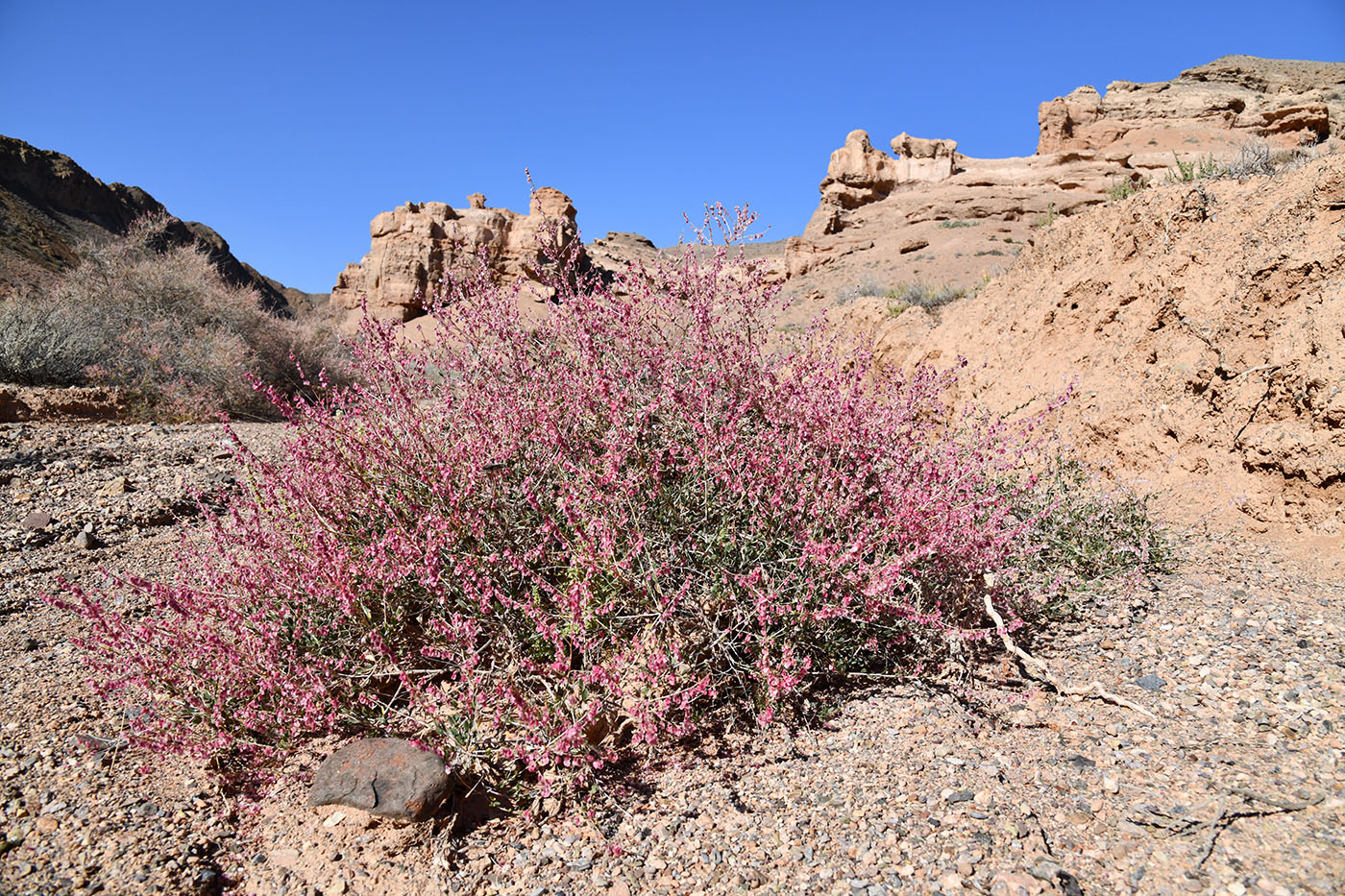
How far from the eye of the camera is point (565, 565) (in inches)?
110

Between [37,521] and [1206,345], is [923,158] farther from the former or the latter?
[37,521]

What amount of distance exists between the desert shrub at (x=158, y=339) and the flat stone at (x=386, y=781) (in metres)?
5.19

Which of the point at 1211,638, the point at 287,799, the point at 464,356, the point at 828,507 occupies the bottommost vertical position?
the point at 287,799

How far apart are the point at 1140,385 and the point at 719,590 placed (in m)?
3.73

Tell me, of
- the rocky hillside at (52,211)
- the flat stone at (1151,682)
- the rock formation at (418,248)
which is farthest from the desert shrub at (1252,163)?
the rocky hillside at (52,211)

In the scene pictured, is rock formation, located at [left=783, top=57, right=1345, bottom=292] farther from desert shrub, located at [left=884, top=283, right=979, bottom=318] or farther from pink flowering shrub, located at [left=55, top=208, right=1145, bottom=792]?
pink flowering shrub, located at [left=55, top=208, right=1145, bottom=792]

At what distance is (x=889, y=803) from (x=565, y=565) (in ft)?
4.77

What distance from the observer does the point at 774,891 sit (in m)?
1.73

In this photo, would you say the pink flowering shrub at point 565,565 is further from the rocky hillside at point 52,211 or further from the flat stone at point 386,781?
the rocky hillside at point 52,211

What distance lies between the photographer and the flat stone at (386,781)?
78.2 inches

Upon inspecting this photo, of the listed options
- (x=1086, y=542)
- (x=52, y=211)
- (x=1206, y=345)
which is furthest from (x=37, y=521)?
(x=52, y=211)

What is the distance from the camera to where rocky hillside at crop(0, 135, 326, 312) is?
941 inches

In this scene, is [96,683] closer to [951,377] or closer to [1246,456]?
[951,377]

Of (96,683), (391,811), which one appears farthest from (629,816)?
(96,683)
